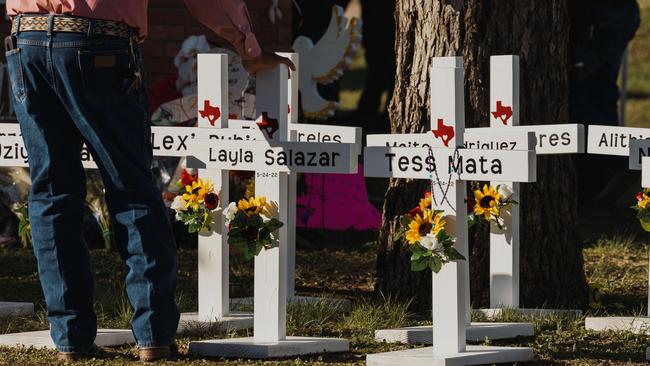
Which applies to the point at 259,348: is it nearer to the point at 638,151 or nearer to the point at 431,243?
the point at 431,243

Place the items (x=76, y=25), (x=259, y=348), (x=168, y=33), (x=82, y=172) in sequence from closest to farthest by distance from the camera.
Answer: (x=76, y=25) → (x=82, y=172) → (x=259, y=348) → (x=168, y=33)

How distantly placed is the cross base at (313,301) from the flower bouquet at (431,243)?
145 cm

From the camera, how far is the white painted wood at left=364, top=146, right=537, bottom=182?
4.96 meters

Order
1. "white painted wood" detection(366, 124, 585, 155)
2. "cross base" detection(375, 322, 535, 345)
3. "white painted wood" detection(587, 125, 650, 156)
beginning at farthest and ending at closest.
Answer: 1. "white painted wood" detection(587, 125, 650, 156)
2. "cross base" detection(375, 322, 535, 345)
3. "white painted wood" detection(366, 124, 585, 155)

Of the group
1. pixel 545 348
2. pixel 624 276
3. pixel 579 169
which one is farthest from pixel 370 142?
pixel 579 169

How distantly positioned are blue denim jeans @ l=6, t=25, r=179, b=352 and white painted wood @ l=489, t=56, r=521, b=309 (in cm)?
158

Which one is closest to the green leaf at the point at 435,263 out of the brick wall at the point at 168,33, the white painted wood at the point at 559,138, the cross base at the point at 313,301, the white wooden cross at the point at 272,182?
the white wooden cross at the point at 272,182

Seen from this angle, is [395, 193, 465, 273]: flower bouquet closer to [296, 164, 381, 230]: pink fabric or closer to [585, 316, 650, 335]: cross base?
[585, 316, 650, 335]: cross base

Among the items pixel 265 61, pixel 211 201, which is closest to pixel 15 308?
pixel 211 201

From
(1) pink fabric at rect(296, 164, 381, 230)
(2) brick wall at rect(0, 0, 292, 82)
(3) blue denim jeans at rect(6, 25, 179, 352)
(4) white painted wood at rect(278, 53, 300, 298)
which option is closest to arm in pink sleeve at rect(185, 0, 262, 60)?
(3) blue denim jeans at rect(6, 25, 179, 352)

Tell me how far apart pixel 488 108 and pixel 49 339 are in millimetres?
2235

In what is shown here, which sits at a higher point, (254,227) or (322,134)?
(322,134)

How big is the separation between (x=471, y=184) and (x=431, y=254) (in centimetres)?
169

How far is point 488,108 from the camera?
262 inches
